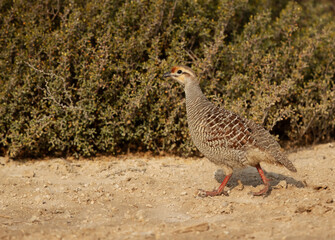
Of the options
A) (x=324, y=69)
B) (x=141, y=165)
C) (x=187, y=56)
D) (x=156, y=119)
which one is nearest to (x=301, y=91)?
(x=324, y=69)

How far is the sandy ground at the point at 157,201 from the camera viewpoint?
4980mm

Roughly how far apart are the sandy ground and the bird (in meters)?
0.47

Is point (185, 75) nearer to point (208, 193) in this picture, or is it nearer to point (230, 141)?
point (230, 141)

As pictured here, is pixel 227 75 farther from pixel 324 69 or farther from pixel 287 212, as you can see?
pixel 287 212

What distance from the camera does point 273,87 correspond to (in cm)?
784

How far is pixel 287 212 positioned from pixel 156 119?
3.40m

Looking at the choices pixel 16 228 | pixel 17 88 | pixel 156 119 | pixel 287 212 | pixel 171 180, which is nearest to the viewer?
pixel 16 228

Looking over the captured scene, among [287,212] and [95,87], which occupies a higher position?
[95,87]

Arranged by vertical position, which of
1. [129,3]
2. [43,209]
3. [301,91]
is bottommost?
[43,209]

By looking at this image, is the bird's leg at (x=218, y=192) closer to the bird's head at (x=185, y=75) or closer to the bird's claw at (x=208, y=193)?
the bird's claw at (x=208, y=193)

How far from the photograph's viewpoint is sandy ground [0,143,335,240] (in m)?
4.98

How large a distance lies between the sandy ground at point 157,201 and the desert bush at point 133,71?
56 centimetres

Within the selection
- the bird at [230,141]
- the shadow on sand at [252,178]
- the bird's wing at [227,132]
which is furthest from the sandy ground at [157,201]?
the bird's wing at [227,132]

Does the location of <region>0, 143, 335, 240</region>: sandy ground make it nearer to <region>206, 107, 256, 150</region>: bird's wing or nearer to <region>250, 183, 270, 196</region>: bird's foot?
<region>250, 183, 270, 196</region>: bird's foot
